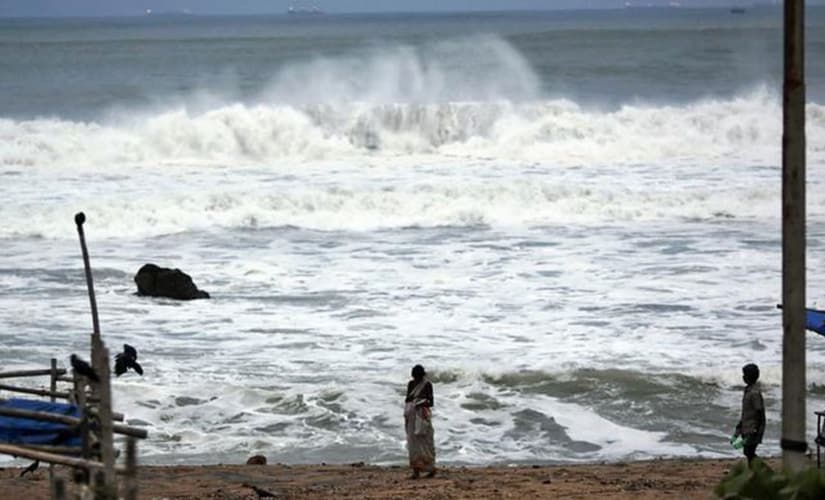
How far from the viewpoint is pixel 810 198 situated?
3353 cm

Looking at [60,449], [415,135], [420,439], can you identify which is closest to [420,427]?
[420,439]

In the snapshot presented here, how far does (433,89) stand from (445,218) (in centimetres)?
2881

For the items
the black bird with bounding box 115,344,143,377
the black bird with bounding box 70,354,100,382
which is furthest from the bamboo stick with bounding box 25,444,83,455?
the black bird with bounding box 115,344,143,377

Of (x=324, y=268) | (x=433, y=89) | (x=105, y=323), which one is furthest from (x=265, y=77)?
(x=105, y=323)

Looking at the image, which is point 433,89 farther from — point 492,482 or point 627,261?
point 492,482

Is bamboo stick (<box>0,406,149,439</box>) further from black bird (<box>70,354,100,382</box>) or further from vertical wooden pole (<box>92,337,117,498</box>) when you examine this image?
vertical wooden pole (<box>92,337,117,498</box>)

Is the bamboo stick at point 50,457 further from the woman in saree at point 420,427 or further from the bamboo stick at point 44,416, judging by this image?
the woman in saree at point 420,427

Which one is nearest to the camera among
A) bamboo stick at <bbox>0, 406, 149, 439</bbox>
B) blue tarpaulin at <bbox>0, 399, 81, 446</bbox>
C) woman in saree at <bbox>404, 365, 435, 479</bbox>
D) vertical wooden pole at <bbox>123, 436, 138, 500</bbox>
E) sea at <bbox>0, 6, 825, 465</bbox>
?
vertical wooden pole at <bbox>123, 436, 138, 500</bbox>

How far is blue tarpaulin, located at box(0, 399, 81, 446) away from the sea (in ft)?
15.2

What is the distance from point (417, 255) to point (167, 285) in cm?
577

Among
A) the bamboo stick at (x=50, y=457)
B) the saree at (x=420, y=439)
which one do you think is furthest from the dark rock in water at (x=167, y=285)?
the bamboo stick at (x=50, y=457)

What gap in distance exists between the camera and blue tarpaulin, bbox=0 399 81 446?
9.38 meters

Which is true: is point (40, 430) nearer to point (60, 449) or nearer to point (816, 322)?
point (60, 449)

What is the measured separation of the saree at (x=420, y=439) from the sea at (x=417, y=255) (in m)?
1.18
